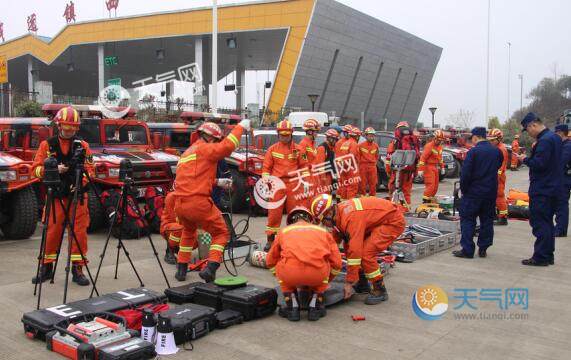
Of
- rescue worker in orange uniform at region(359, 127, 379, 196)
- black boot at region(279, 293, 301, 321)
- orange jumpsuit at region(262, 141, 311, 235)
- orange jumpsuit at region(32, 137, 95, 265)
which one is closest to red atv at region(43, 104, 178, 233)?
orange jumpsuit at region(262, 141, 311, 235)

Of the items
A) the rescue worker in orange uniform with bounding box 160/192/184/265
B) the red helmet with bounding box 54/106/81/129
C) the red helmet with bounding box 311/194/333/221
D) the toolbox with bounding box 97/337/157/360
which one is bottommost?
the toolbox with bounding box 97/337/157/360

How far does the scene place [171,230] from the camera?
6.72 meters

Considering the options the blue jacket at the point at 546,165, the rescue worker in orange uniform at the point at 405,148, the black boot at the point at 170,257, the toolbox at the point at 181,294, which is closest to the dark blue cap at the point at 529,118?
the blue jacket at the point at 546,165

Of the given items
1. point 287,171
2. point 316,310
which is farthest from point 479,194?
point 316,310

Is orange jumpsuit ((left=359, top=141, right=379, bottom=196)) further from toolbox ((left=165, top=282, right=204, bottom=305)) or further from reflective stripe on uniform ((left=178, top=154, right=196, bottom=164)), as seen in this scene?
toolbox ((left=165, top=282, right=204, bottom=305))

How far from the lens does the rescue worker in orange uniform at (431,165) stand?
1115 centimetres

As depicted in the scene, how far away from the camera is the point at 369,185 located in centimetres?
1172

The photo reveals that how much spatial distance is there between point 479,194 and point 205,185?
12.7ft

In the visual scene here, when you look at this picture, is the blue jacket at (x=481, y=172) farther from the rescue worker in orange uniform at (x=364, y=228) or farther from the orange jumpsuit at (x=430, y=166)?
the orange jumpsuit at (x=430, y=166)

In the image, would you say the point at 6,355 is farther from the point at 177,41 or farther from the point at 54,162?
the point at 177,41

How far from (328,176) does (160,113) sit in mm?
16894

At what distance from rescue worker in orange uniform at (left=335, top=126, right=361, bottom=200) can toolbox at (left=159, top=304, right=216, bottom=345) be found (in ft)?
21.6

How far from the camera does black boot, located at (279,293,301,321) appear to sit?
15.5ft

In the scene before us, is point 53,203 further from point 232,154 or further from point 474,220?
point 232,154
